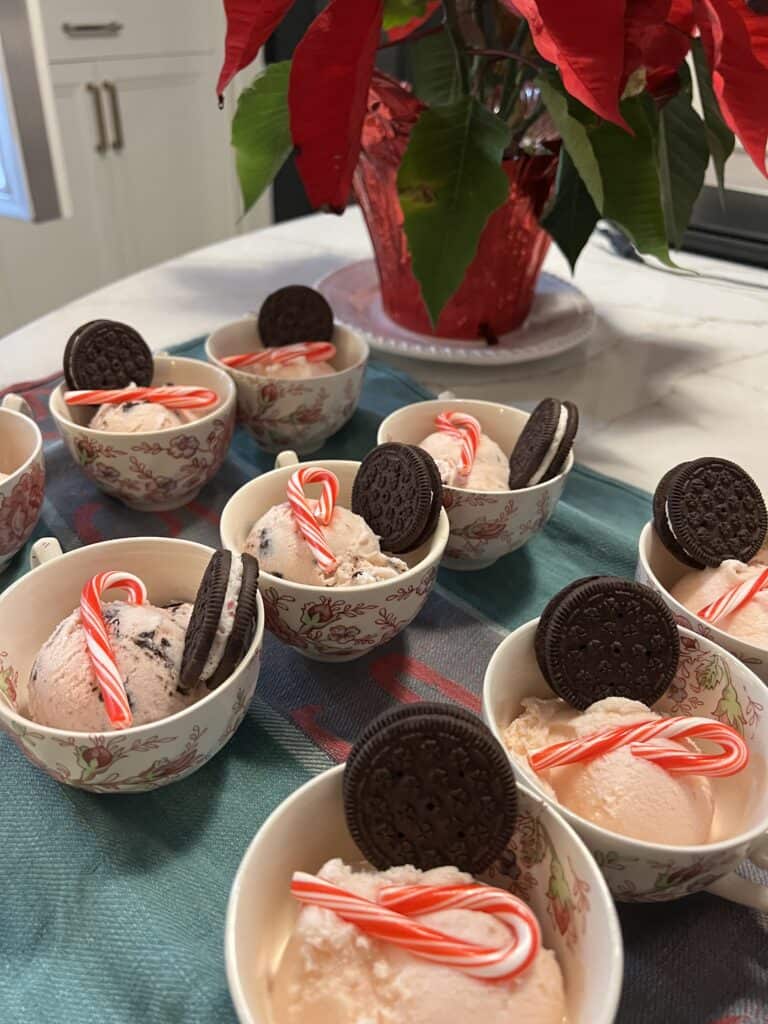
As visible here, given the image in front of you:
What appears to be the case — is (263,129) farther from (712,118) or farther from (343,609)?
(343,609)

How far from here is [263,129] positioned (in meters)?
1.04

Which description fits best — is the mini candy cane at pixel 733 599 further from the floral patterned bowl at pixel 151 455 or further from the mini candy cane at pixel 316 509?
the floral patterned bowl at pixel 151 455

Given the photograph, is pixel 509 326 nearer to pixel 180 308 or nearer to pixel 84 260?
pixel 180 308

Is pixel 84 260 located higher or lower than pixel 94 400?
lower

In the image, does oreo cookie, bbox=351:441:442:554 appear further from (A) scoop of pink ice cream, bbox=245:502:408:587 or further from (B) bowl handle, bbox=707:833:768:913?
(B) bowl handle, bbox=707:833:768:913

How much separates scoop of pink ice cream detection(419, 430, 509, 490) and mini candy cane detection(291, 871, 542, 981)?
0.46m

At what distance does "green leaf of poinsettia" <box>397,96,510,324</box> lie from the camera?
93 centimetres

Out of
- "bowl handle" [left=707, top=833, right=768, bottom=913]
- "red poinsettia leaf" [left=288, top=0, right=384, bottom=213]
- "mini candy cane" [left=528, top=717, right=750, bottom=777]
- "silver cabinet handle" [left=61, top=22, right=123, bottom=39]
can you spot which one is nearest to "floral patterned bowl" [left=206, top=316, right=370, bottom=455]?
"red poinsettia leaf" [left=288, top=0, right=384, bottom=213]

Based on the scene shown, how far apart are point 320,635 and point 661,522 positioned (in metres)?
0.35

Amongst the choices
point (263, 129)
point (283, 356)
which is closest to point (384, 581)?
point (283, 356)

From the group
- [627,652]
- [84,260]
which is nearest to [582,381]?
[627,652]

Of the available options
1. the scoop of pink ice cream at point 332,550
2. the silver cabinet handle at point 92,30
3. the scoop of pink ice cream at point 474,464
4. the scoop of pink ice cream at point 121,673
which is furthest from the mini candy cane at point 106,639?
the silver cabinet handle at point 92,30

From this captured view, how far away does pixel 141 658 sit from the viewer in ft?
2.11

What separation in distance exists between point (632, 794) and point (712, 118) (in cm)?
88
